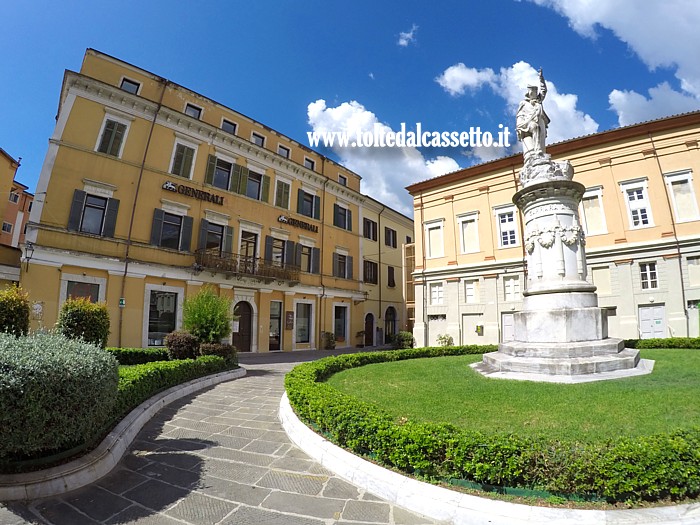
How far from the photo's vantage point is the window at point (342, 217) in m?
27.7

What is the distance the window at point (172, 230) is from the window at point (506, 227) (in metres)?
19.0

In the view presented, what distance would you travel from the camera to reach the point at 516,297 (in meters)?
22.7

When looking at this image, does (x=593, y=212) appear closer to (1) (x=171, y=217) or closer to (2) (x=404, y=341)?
(2) (x=404, y=341)

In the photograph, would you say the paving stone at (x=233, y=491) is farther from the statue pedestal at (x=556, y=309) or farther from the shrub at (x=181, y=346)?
the shrub at (x=181, y=346)

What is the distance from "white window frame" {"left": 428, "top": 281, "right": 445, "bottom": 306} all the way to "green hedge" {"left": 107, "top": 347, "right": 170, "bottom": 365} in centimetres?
1827

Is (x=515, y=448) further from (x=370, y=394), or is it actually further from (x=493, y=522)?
(x=370, y=394)

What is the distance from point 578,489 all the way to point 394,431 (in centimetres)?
167

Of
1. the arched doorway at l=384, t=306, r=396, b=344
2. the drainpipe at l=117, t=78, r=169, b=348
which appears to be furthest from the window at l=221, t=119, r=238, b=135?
the arched doorway at l=384, t=306, r=396, b=344

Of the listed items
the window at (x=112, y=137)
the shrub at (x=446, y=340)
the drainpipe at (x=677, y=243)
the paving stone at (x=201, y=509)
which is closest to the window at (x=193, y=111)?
the window at (x=112, y=137)

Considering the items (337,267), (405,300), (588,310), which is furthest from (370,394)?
(405,300)

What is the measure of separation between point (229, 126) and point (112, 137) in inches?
278

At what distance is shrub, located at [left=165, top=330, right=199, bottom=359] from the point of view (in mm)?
A: 11680

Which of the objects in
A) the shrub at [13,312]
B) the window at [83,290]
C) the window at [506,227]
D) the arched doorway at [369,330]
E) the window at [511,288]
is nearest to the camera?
the shrub at [13,312]

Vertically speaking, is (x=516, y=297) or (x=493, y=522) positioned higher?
(x=516, y=297)
